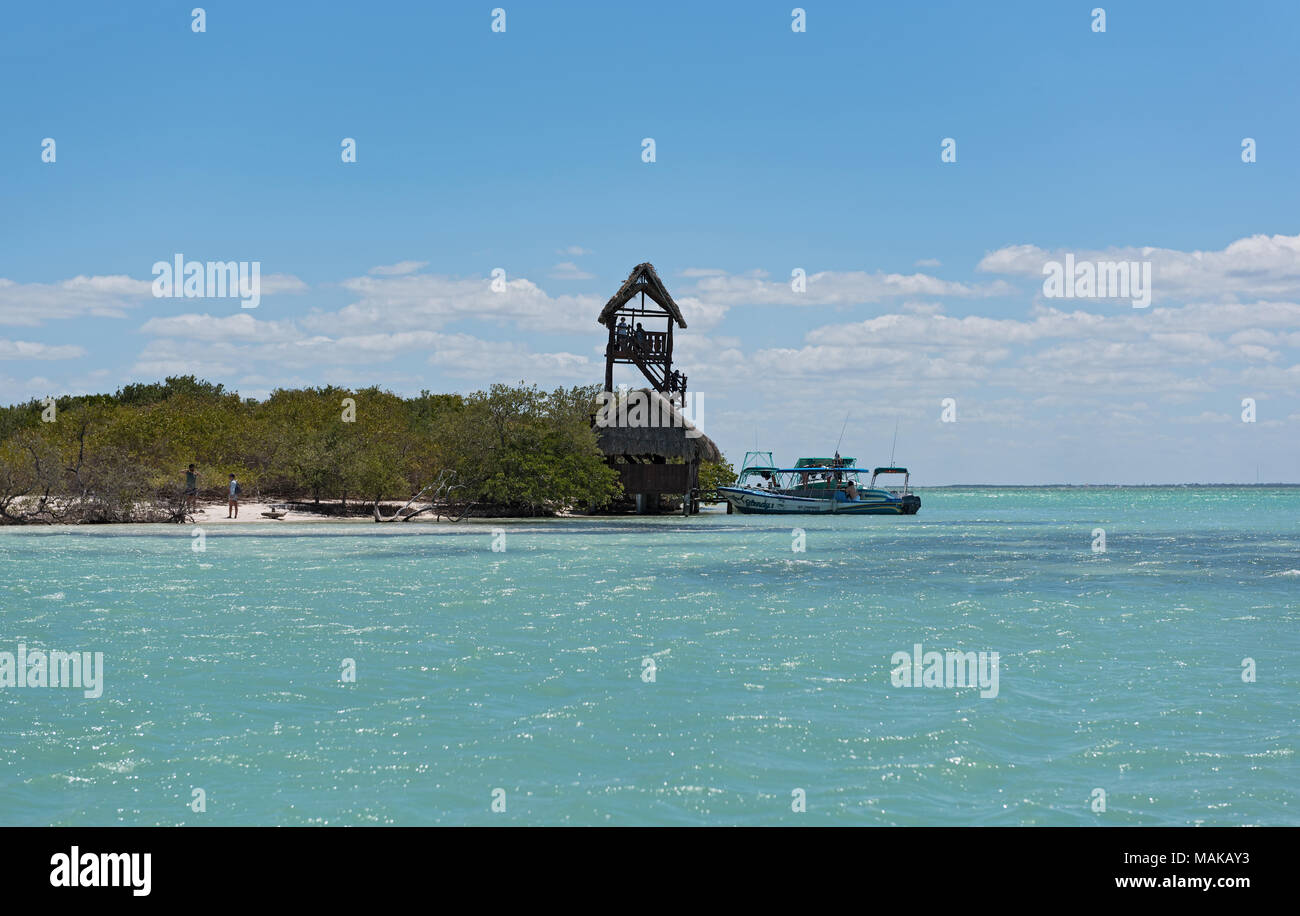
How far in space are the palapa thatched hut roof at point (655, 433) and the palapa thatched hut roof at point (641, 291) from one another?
13.3 ft

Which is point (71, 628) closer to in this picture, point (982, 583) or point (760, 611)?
point (760, 611)

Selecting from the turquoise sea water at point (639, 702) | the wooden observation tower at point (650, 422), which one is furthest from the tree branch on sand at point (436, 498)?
the turquoise sea water at point (639, 702)

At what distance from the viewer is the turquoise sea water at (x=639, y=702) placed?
7.71m

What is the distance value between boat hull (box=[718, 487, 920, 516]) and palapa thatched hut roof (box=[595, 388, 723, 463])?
34.8ft

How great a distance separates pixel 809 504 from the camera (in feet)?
205

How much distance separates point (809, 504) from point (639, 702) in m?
52.4

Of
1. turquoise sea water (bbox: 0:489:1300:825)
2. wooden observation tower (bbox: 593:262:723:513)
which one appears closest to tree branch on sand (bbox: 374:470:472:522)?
wooden observation tower (bbox: 593:262:723:513)

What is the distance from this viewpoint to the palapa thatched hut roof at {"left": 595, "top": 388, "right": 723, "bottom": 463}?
163ft

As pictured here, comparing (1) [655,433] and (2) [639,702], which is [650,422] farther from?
(2) [639,702]

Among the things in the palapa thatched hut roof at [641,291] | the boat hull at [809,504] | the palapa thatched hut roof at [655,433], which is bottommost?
the boat hull at [809,504]

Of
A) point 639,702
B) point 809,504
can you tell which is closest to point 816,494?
point 809,504

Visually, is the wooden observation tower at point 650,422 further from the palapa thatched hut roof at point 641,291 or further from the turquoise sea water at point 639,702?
the turquoise sea water at point 639,702

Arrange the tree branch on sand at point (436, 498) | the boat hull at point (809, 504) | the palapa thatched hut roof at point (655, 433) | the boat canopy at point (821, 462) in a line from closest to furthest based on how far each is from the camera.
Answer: the tree branch on sand at point (436, 498), the palapa thatched hut roof at point (655, 433), the boat hull at point (809, 504), the boat canopy at point (821, 462)
